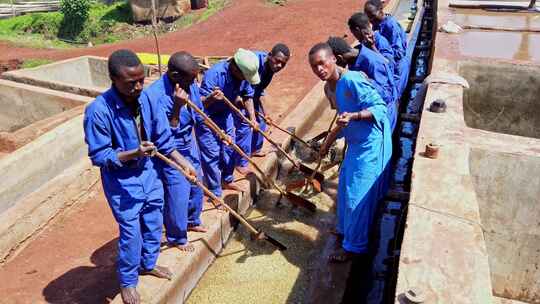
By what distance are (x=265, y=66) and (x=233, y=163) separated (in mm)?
1245

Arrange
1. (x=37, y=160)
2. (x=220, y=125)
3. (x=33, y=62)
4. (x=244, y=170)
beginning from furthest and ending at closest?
(x=33, y=62) < (x=37, y=160) < (x=244, y=170) < (x=220, y=125)

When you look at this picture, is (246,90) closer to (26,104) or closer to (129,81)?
(129,81)

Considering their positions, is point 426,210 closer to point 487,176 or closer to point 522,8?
point 487,176

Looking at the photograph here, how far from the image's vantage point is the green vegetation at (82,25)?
22.7m

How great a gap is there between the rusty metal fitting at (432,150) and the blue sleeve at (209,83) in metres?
2.38

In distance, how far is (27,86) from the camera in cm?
978

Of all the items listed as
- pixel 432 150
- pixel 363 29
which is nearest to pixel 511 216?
pixel 432 150

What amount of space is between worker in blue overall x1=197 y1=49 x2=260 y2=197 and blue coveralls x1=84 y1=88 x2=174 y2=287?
1143 mm

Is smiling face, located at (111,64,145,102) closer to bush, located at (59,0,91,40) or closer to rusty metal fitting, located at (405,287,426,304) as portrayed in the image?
rusty metal fitting, located at (405,287,426,304)

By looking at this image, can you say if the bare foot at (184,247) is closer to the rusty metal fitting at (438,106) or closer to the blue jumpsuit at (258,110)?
the blue jumpsuit at (258,110)

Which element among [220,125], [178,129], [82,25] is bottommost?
[82,25]

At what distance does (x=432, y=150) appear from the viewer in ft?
13.0

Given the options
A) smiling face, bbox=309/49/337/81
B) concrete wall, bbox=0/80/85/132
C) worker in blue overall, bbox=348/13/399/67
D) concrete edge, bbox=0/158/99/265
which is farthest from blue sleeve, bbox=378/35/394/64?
concrete wall, bbox=0/80/85/132

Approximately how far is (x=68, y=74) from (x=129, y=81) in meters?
10.2
